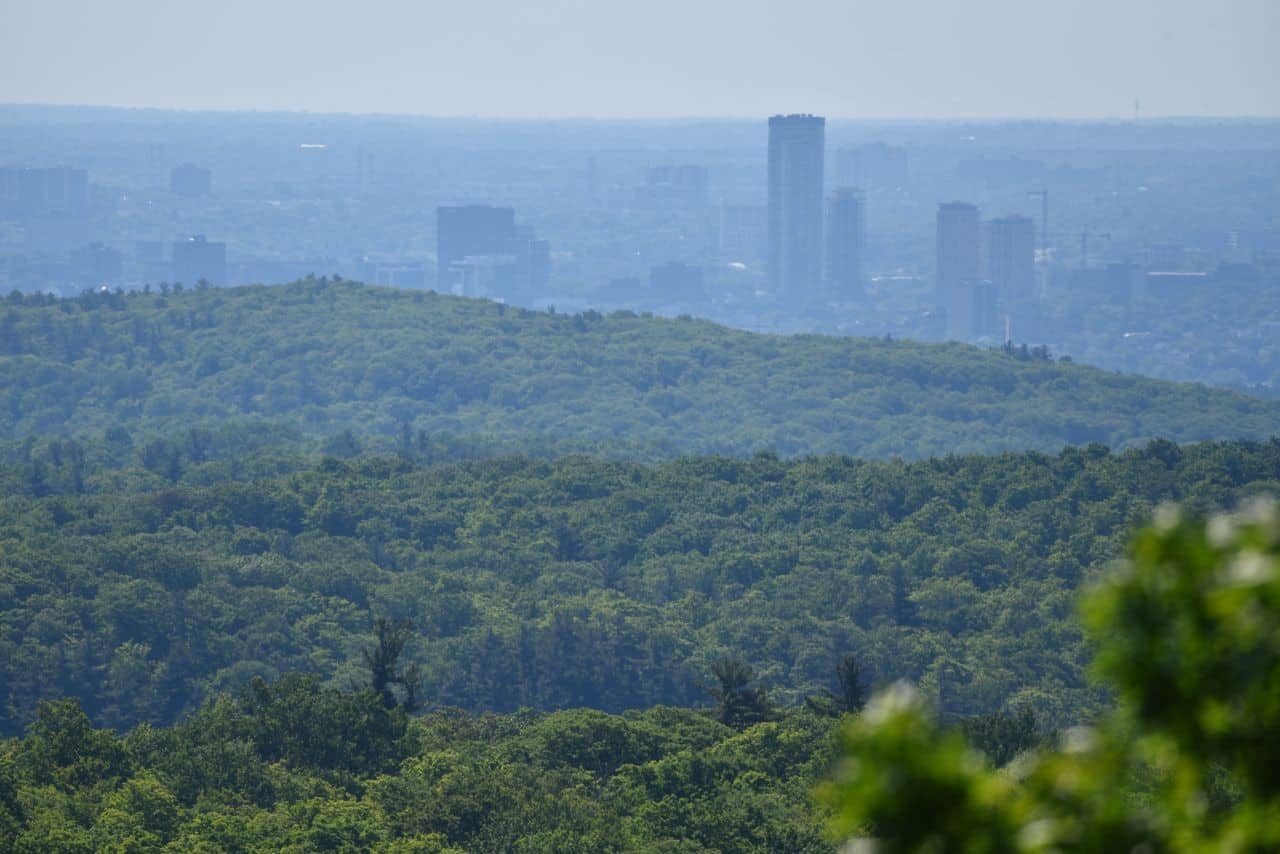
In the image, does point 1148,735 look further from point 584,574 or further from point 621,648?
point 584,574

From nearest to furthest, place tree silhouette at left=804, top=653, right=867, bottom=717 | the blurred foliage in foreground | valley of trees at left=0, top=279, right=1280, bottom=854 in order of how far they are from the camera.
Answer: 1. the blurred foliage in foreground
2. valley of trees at left=0, top=279, right=1280, bottom=854
3. tree silhouette at left=804, top=653, right=867, bottom=717

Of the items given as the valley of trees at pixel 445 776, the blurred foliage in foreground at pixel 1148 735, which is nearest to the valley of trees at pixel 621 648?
the blurred foliage in foreground at pixel 1148 735

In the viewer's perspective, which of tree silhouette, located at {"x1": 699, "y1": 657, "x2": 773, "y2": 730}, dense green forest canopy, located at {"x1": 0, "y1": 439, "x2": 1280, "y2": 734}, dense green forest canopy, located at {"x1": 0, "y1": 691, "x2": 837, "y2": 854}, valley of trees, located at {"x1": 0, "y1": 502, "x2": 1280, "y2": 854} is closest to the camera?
valley of trees, located at {"x1": 0, "y1": 502, "x2": 1280, "y2": 854}

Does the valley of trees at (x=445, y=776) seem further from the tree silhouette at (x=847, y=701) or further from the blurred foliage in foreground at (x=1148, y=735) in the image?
the blurred foliage in foreground at (x=1148, y=735)

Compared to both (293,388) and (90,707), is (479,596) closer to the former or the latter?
(90,707)

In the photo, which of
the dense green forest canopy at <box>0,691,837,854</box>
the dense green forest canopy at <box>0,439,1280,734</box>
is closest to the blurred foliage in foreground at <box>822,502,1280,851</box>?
the dense green forest canopy at <box>0,691,837,854</box>

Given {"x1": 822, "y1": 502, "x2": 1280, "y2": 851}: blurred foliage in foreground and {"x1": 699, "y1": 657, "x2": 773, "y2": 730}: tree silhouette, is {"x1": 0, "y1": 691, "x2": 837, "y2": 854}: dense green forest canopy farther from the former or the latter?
{"x1": 822, "y1": 502, "x2": 1280, "y2": 851}: blurred foliage in foreground

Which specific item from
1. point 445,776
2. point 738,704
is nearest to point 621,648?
point 738,704
